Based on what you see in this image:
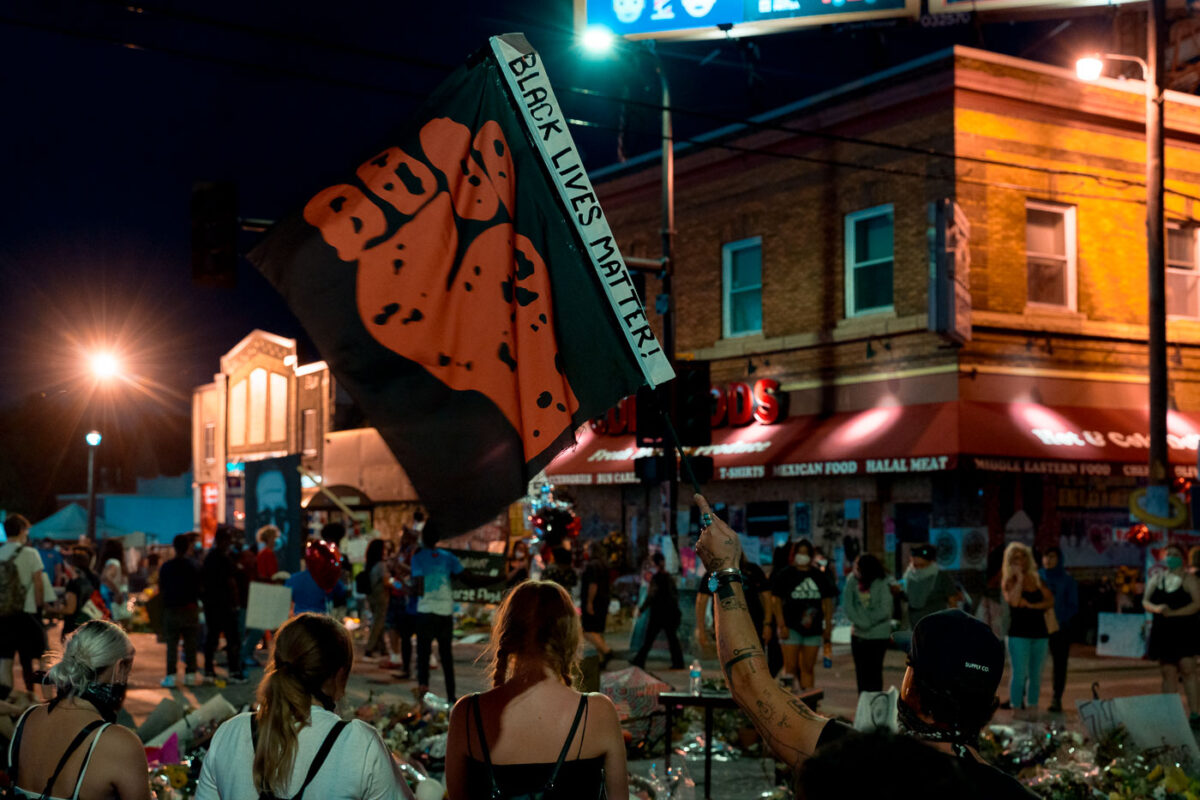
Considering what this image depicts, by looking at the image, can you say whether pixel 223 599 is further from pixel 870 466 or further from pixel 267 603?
pixel 870 466

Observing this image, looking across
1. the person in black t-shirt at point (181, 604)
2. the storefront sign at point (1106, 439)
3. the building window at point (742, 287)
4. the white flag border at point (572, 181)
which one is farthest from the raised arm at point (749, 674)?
the building window at point (742, 287)

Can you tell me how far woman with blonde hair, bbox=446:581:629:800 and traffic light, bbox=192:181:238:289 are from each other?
1099cm

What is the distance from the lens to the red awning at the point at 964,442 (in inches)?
774

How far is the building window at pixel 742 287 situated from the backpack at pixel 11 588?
15.4m

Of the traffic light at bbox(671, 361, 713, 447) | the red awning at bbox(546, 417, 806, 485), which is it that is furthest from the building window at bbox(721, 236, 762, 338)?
the traffic light at bbox(671, 361, 713, 447)

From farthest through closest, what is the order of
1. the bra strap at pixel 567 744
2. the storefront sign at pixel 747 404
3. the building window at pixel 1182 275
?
the storefront sign at pixel 747 404, the building window at pixel 1182 275, the bra strap at pixel 567 744

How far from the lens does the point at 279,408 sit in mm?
45500

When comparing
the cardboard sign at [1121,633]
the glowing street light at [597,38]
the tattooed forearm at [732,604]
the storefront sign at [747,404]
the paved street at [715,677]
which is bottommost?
the paved street at [715,677]

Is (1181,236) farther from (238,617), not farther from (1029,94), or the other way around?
(238,617)

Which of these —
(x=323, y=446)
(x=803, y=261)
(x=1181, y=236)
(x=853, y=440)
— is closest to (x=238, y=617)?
(x=853, y=440)

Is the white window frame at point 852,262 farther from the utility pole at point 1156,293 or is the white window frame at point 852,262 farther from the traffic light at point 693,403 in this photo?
the traffic light at point 693,403

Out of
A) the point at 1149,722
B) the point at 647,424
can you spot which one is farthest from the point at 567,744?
the point at 647,424

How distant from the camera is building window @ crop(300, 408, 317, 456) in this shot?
142 feet

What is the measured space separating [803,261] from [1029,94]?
189 inches
